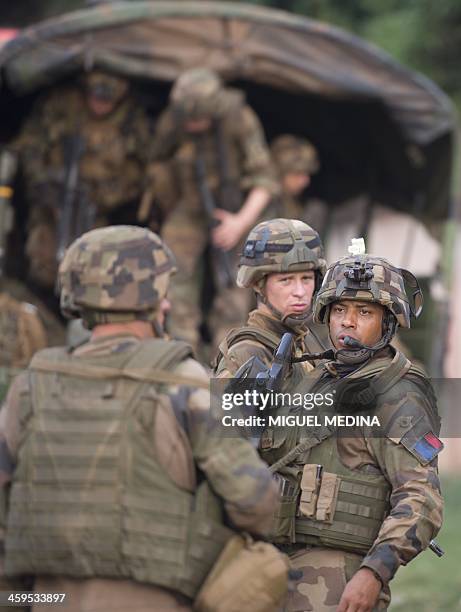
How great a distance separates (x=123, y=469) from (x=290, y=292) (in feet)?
4.96

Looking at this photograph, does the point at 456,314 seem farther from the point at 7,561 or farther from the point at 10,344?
the point at 7,561

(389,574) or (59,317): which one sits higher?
(389,574)

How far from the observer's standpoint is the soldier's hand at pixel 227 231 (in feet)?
37.8

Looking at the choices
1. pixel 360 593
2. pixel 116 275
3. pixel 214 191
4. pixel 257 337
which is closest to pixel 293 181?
pixel 214 191

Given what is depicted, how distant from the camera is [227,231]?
37.8 feet

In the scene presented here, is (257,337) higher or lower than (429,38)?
lower

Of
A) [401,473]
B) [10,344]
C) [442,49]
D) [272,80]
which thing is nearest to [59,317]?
[10,344]

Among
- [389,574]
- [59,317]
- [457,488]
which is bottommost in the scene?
[457,488]

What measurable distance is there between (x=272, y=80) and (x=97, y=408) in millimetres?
7563

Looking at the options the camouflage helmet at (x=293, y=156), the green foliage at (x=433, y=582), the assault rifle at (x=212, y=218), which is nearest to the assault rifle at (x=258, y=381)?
the green foliage at (x=433, y=582)

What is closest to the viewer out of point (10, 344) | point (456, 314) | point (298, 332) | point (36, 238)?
point (298, 332)

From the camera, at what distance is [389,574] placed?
16.4 ft

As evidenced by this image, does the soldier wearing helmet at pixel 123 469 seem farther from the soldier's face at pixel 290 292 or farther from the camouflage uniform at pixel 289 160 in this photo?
the camouflage uniform at pixel 289 160

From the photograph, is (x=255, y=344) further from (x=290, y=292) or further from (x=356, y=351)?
(x=356, y=351)
